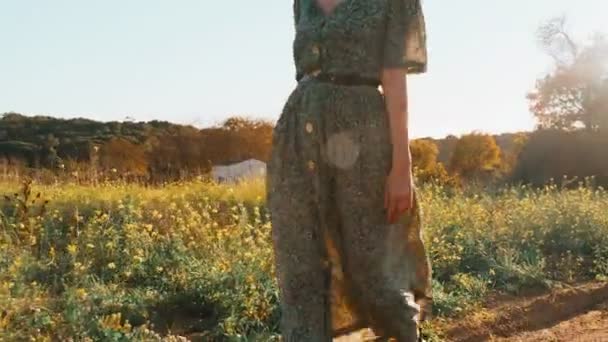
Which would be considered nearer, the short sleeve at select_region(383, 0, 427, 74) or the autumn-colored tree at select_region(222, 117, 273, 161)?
the short sleeve at select_region(383, 0, 427, 74)

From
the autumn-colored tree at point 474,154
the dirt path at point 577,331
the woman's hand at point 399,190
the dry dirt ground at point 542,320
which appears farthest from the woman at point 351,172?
the autumn-colored tree at point 474,154

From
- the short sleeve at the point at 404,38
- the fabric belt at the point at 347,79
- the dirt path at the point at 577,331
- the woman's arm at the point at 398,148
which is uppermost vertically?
the short sleeve at the point at 404,38

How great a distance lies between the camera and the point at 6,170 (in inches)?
432

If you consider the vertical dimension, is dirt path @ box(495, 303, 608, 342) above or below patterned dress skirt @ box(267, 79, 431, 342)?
below

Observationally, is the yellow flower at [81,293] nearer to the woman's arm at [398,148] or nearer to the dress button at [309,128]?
the dress button at [309,128]

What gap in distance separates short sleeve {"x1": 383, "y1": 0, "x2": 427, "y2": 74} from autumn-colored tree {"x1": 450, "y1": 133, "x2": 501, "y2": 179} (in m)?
34.1

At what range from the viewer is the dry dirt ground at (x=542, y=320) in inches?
232

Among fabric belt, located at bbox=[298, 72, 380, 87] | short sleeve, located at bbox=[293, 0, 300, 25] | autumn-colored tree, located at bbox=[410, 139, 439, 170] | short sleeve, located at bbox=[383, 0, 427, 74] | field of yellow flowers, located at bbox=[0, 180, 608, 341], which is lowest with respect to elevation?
field of yellow flowers, located at bbox=[0, 180, 608, 341]

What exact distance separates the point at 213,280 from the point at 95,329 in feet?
3.92

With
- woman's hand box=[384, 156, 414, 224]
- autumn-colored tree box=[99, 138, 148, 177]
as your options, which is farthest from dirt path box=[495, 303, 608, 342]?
autumn-colored tree box=[99, 138, 148, 177]

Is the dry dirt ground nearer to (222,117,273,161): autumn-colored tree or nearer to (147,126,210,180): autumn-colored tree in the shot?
(147,126,210,180): autumn-colored tree

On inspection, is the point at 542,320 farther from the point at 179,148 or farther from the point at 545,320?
the point at 179,148

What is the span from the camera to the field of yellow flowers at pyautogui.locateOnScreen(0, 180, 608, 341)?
492 centimetres

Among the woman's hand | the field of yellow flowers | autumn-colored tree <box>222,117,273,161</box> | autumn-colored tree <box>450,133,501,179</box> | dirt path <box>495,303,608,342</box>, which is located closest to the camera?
the woman's hand
